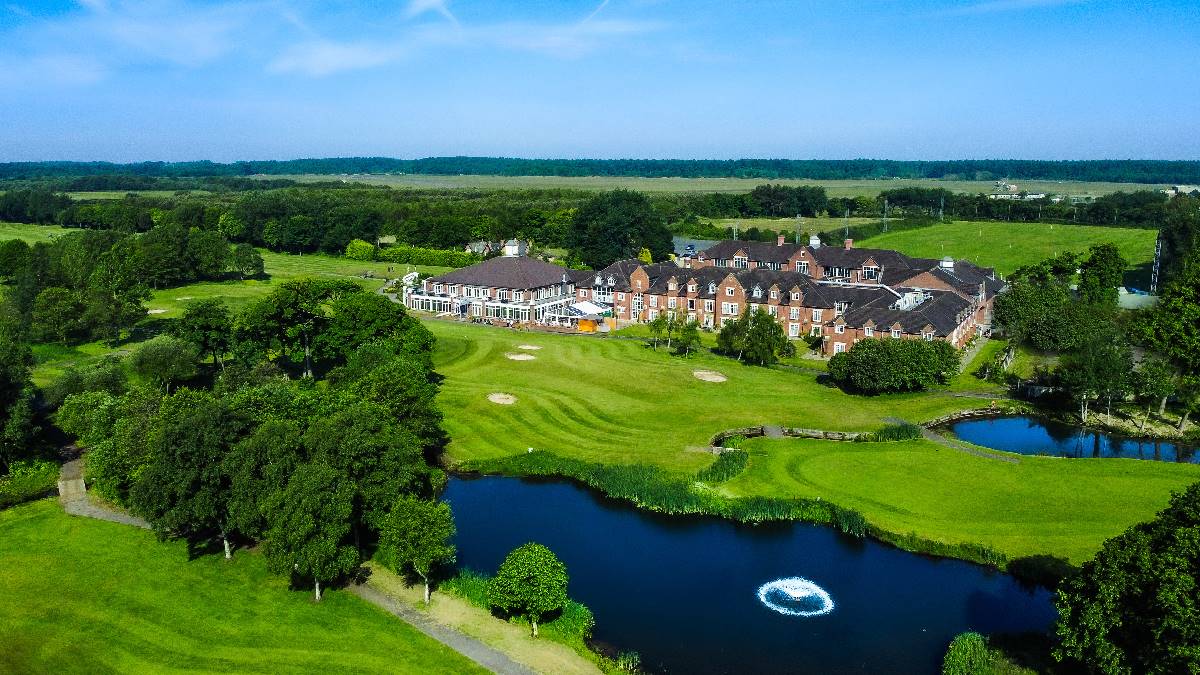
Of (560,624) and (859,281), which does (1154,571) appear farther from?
(859,281)

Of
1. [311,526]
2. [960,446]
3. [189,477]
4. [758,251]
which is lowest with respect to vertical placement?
[960,446]

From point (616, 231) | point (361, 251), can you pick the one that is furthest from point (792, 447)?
point (361, 251)

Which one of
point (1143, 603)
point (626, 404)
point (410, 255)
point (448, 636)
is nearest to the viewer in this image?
point (1143, 603)

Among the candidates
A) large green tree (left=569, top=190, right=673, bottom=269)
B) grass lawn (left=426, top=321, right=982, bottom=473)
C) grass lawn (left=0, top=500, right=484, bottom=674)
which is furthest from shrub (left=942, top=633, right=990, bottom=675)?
large green tree (left=569, top=190, right=673, bottom=269)

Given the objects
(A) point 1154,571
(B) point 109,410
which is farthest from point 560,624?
(B) point 109,410

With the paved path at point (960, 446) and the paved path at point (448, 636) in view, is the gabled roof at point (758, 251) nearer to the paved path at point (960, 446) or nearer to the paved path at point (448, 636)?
the paved path at point (960, 446)

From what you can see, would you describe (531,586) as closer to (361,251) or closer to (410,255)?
(410,255)

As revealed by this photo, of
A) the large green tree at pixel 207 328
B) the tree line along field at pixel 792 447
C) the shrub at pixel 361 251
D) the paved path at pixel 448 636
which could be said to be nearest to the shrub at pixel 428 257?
the shrub at pixel 361 251
